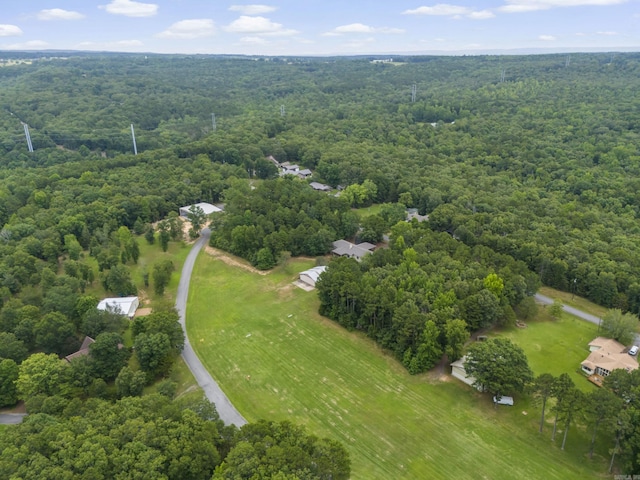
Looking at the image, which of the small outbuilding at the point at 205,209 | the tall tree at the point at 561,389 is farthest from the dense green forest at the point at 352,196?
the tall tree at the point at 561,389

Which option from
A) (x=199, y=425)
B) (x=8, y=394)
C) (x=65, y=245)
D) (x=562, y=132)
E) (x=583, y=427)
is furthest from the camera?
(x=562, y=132)

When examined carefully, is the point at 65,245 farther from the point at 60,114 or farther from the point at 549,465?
the point at 60,114

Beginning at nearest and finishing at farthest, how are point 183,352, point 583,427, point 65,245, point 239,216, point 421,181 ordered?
point 583,427 → point 183,352 → point 65,245 → point 239,216 → point 421,181

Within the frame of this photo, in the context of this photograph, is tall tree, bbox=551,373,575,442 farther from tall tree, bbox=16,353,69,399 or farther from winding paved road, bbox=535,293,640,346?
tall tree, bbox=16,353,69,399

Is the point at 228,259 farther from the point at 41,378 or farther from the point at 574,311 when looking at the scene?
the point at 574,311

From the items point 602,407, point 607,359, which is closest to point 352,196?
point 607,359

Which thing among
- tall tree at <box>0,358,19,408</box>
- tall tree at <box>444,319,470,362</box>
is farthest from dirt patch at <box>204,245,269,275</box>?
tall tree at <box>0,358,19,408</box>

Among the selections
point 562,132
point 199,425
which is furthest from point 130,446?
point 562,132
